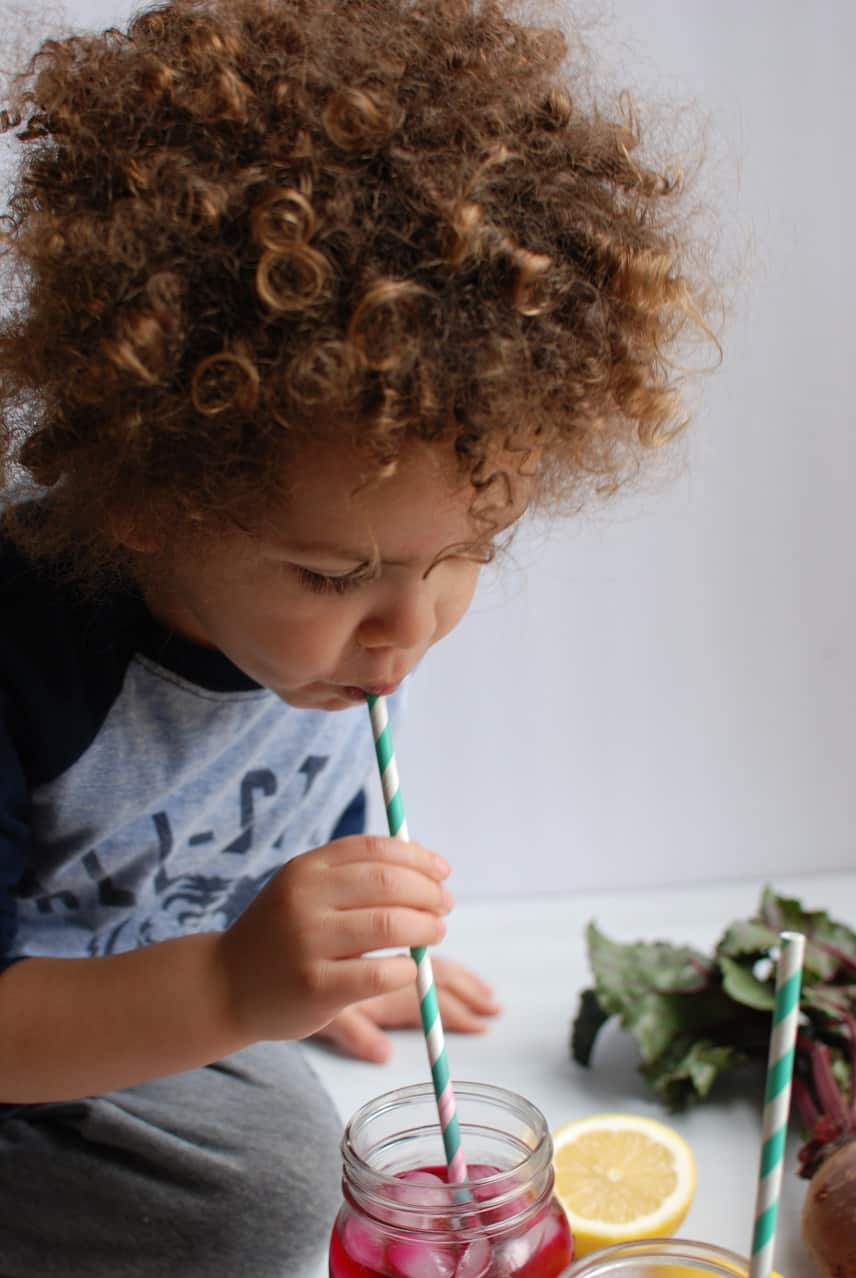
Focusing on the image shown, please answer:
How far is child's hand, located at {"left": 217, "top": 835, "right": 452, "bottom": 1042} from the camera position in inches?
24.6

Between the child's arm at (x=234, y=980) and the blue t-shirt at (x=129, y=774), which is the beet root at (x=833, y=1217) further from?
the blue t-shirt at (x=129, y=774)

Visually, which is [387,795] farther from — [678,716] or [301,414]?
[678,716]

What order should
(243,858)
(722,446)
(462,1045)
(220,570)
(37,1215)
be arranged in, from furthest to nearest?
(722,446), (462,1045), (243,858), (37,1215), (220,570)

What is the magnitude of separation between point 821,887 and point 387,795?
85 cm

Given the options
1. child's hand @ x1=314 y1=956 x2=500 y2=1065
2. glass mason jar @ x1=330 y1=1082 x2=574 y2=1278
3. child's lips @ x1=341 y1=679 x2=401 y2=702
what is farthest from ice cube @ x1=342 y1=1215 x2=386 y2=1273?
child's hand @ x1=314 y1=956 x2=500 y2=1065

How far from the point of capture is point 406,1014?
42.2 inches

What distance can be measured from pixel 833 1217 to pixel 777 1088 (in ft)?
0.94

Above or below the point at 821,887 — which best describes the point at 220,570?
above

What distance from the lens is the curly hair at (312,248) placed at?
0.55m

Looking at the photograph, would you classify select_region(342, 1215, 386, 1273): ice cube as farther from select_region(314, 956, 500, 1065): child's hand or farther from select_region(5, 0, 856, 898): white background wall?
select_region(5, 0, 856, 898): white background wall

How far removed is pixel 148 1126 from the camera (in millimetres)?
821

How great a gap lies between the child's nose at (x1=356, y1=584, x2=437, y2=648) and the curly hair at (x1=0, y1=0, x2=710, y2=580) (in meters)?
0.07

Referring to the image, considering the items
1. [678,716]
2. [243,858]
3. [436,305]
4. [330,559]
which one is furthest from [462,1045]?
[436,305]

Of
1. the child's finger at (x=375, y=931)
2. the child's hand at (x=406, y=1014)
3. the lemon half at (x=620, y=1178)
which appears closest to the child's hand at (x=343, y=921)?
the child's finger at (x=375, y=931)
